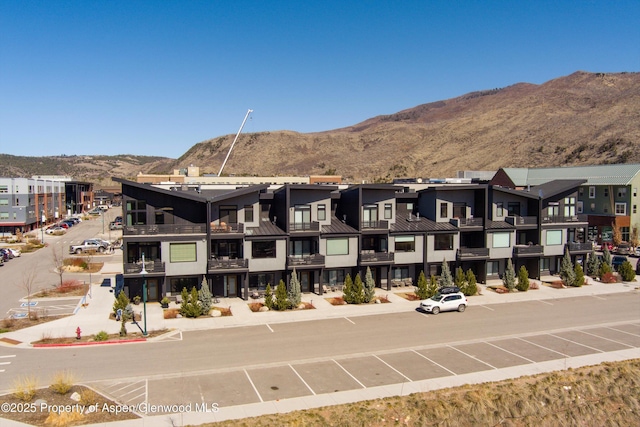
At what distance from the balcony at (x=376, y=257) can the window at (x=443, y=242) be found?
15.4 ft

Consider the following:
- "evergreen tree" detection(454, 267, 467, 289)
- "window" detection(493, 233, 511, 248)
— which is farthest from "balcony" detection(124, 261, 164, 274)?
"window" detection(493, 233, 511, 248)

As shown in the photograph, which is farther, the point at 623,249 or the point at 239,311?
the point at 623,249

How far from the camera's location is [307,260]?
38688mm

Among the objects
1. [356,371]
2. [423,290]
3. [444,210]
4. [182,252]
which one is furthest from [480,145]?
[356,371]

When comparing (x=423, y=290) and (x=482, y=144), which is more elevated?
(x=482, y=144)

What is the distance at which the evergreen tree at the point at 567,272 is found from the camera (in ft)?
140

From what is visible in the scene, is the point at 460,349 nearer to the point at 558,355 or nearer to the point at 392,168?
the point at 558,355

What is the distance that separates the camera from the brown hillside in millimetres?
124375

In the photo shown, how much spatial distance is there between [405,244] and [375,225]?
316cm

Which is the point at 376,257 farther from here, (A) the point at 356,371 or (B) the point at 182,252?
(A) the point at 356,371

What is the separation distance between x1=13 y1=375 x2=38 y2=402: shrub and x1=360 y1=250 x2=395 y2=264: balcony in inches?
1005

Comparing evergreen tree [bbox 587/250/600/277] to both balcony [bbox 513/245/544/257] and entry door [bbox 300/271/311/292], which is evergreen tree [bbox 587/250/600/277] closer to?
balcony [bbox 513/245/544/257]

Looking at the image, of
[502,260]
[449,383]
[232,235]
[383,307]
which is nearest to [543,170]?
[502,260]

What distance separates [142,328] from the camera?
2941 cm
